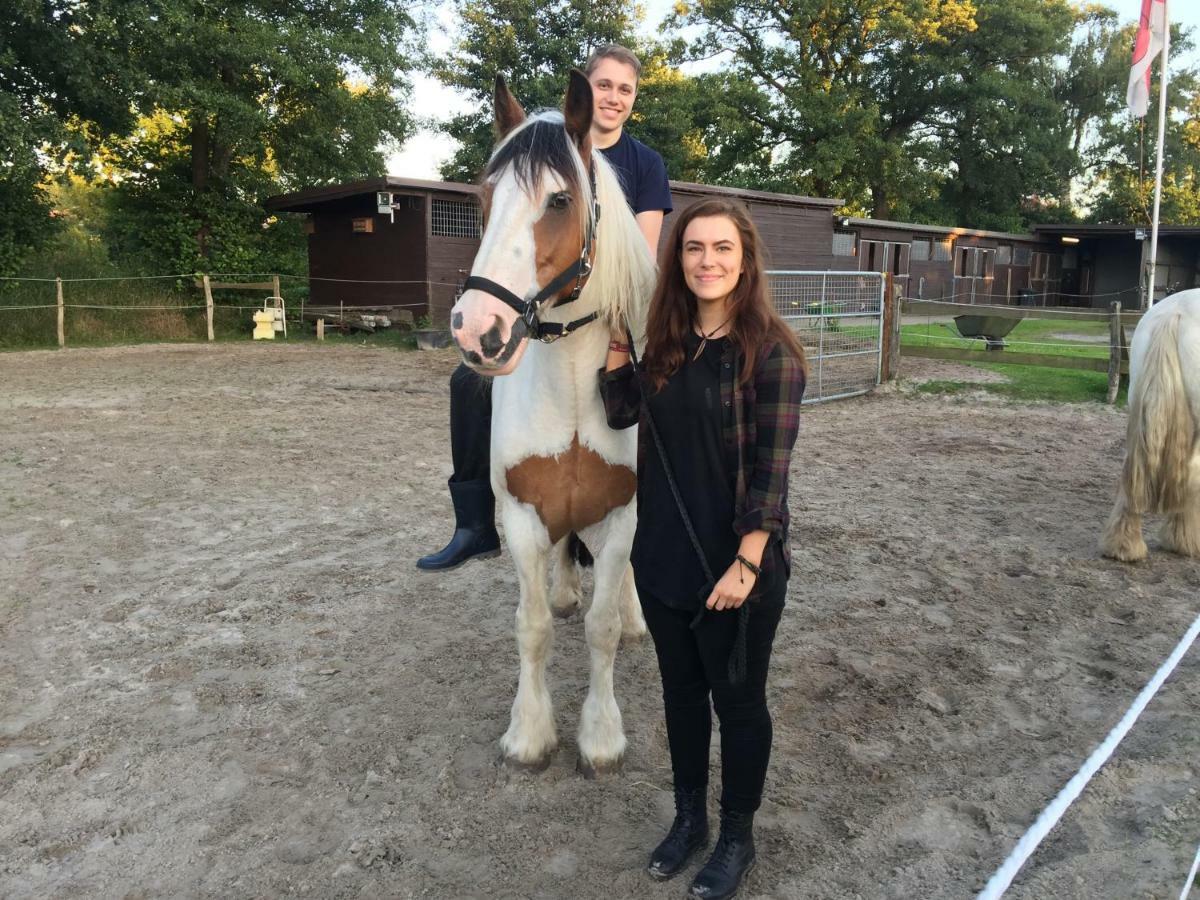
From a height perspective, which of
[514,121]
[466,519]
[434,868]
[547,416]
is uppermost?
[514,121]

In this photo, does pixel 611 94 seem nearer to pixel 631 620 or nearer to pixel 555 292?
pixel 555 292

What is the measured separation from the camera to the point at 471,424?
315 cm

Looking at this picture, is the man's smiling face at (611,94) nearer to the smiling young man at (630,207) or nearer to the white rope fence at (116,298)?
the smiling young man at (630,207)

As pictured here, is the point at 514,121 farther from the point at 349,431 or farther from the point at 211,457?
the point at 349,431

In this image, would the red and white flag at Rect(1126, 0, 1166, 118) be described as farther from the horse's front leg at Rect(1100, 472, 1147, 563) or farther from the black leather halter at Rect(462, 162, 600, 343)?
the black leather halter at Rect(462, 162, 600, 343)

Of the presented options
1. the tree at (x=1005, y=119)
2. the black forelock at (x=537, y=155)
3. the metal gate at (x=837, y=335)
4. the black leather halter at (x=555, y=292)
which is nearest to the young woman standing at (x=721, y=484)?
the black leather halter at (x=555, y=292)

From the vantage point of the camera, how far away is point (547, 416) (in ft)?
7.84

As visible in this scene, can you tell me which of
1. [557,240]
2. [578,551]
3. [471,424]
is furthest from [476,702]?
[557,240]

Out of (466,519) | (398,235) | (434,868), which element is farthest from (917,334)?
(434,868)

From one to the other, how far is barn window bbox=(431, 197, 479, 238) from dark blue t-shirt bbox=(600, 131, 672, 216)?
1421cm

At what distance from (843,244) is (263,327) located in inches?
678

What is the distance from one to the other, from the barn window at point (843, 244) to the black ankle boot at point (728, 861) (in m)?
24.6

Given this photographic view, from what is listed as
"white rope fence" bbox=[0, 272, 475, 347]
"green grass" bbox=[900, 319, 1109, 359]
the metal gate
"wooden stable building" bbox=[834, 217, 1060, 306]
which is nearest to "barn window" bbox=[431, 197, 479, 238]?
"white rope fence" bbox=[0, 272, 475, 347]

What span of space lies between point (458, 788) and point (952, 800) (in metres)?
1.46
